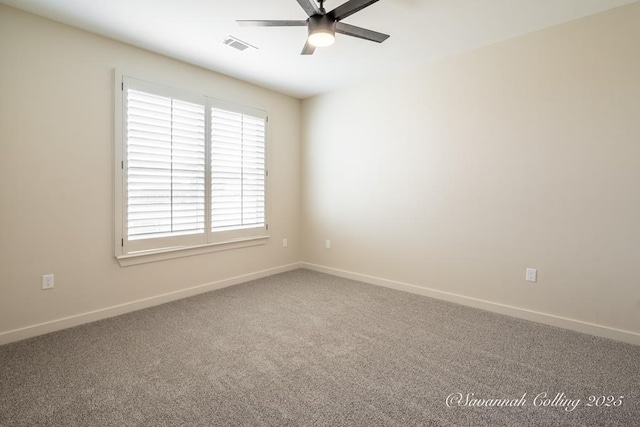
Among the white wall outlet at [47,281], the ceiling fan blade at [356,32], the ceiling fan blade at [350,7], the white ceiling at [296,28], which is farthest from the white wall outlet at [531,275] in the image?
the white wall outlet at [47,281]

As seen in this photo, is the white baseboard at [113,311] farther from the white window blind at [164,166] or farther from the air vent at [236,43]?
the air vent at [236,43]

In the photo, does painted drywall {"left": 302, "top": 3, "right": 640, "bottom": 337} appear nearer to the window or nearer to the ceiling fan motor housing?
the window

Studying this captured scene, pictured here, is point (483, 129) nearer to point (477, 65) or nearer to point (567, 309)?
point (477, 65)

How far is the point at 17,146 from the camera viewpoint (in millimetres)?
2541

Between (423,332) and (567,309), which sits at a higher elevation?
(567,309)

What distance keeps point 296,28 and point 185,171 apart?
186cm

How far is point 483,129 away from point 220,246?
3.20 metres

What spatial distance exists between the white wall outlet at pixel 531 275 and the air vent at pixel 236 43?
3.40 metres

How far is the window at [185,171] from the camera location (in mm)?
3117

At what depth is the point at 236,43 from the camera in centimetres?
308

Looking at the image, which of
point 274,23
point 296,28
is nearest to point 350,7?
point 274,23

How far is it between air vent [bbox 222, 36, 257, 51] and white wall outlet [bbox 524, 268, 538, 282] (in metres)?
3.40

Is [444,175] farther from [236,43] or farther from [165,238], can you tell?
[165,238]

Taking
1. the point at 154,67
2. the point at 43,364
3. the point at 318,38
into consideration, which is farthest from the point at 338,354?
the point at 154,67
